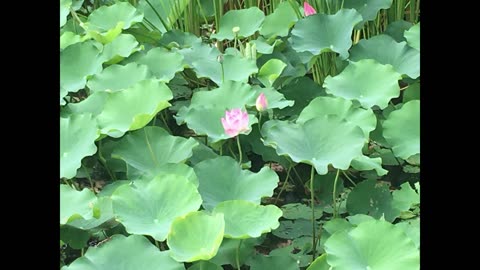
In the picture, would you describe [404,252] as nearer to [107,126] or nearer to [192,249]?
[192,249]

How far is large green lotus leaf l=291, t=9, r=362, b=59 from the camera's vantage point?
167 cm

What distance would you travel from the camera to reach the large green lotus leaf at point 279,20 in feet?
6.14

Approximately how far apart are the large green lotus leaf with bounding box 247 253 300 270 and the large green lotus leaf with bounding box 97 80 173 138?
415 millimetres

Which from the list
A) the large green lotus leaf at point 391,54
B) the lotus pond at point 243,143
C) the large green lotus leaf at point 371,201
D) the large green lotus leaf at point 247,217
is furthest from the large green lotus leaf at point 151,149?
the large green lotus leaf at point 391,54

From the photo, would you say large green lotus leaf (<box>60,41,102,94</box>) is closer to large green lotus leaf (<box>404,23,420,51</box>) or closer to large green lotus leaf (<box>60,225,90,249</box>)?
large green lotus leaf (<box>60,225,90,249</box>)

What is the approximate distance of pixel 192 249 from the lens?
1.04m

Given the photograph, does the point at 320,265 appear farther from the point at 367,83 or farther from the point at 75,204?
the point at 367,83

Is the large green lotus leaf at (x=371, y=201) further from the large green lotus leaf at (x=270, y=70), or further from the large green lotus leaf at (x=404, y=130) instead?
the large green lotus leaf at (x=270, y=70)

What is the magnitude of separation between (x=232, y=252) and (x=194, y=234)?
117mm

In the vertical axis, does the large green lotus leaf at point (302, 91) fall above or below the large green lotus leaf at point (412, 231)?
above

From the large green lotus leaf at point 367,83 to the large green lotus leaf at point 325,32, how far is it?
0.13m

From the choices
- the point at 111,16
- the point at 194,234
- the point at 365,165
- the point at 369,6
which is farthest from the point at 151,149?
the point at 369,6

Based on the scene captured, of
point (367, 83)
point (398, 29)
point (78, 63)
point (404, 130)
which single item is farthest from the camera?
point (398, 29)

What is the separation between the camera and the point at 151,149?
1.36 meters
